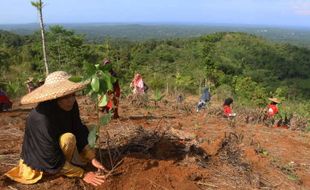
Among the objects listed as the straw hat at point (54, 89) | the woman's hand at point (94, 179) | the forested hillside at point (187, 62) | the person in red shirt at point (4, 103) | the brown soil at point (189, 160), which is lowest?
the forested hillside at point (187, 62)

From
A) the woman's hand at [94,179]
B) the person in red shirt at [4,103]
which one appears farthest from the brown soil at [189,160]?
the person in red shirt at [4,103]

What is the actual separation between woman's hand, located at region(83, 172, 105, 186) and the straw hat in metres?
0.68

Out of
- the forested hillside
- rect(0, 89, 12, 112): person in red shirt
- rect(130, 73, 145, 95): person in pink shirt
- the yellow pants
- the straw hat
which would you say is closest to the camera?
the straw hat

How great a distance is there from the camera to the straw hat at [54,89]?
2.35 m

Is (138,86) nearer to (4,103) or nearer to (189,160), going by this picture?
(4,103)

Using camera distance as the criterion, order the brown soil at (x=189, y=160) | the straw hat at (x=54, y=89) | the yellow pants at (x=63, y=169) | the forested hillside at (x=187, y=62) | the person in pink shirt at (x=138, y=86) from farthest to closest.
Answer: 1. the forested hillside at (x=187, y=62)
2. the person in pink shirt at (x=138, y=86)
3. the brown soil at (x=189, y=160)
4. the yellow pants at (x=63, y=169)
5. the straw hat at (x=54, y=89)

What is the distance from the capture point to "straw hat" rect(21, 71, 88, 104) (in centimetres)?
235

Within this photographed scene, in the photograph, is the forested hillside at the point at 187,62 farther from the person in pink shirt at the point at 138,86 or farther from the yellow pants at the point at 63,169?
the yellow pants at the point at 63,169

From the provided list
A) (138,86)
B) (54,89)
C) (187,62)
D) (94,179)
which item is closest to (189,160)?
(94,179)

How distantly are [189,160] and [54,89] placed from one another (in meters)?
1.35

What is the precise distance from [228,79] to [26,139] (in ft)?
97.3

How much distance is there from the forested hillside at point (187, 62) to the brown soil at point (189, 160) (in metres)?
5.84

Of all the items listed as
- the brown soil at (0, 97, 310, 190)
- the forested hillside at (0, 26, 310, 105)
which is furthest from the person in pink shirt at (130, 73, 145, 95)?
the forested hillside at (0, 26, 310, 105)

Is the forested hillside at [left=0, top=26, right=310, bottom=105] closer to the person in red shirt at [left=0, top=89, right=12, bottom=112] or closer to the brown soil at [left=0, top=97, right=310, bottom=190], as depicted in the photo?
the person in red shirt at [left=0, top=89, right=12, bottom=112]
